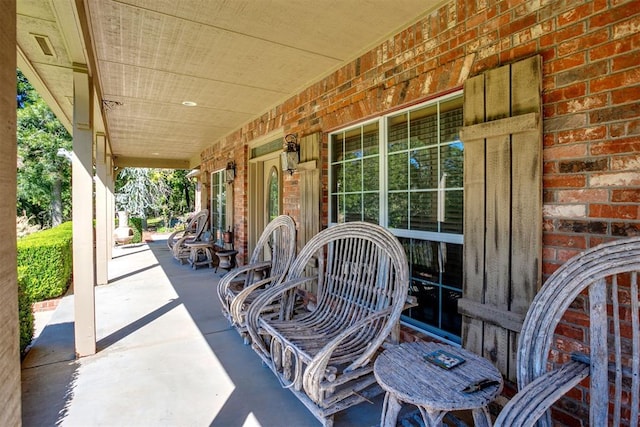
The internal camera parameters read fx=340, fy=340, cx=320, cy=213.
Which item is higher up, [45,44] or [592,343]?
[45,44]

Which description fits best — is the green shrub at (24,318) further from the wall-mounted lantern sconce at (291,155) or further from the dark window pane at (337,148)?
the dark window pane at (337,148)

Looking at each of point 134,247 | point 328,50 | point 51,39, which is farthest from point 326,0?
point 134,247

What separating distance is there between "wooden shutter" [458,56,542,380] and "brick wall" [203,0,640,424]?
7 cm

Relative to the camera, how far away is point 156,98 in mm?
4457

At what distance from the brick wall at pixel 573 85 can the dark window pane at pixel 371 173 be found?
33.5 inches

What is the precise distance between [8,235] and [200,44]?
262 cm

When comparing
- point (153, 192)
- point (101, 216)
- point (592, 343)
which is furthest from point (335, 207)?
point (153, 192)

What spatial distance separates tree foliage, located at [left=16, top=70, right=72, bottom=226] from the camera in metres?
14.7

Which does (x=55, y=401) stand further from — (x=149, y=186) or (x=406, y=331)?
(x=149, y=186)

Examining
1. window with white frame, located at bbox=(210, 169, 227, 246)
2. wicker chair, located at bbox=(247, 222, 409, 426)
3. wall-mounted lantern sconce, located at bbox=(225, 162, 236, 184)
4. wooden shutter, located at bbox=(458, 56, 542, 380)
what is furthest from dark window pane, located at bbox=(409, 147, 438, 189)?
window with white frame, located at bbox=(210, 169, 227, 246)

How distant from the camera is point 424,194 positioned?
101 inches

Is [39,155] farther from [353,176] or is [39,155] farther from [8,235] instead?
[8,235]

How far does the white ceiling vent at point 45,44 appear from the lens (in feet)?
8.59

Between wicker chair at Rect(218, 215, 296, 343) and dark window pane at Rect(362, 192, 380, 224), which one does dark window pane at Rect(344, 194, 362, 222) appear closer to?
dark window pane at Rect(362, 192, 380, 224)
